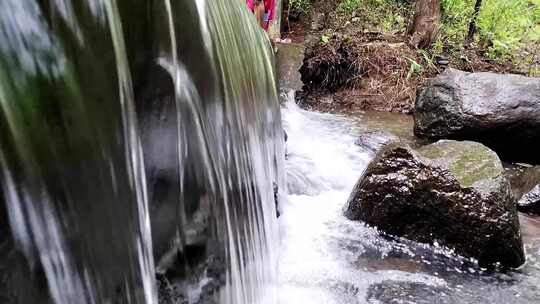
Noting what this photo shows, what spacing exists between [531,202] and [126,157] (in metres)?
3.83

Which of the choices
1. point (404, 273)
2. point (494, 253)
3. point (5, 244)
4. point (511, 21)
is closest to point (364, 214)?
point (404, 273)

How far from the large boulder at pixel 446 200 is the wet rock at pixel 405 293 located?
52 cm

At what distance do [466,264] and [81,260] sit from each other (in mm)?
2739

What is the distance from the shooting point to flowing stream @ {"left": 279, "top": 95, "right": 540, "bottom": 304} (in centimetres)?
309

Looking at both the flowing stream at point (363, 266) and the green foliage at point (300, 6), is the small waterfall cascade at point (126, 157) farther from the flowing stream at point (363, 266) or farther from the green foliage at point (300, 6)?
the green foliage at point (300, 6)

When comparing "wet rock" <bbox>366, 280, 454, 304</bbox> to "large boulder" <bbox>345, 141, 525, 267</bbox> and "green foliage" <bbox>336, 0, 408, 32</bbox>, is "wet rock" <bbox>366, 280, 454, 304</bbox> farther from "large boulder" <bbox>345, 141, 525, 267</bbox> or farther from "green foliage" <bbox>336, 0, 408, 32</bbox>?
"green foliage" <bbox>336, 0, 408, 32</bbox>

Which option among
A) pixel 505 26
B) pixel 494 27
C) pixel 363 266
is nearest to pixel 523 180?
pixel 363 266

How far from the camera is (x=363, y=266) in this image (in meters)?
3.40

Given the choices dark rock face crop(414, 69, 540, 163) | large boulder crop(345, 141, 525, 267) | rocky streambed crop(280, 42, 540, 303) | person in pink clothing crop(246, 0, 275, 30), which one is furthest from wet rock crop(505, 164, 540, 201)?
person in pink clothing crop(246, 0, 275, 30)

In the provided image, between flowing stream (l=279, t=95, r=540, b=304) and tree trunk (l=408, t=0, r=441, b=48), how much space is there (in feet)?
15.4

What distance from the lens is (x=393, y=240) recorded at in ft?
12.2

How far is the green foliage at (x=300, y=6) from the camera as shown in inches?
473

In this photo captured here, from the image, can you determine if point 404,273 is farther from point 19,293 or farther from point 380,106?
point 380,106

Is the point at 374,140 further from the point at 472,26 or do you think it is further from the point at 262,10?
the point at 472,26
